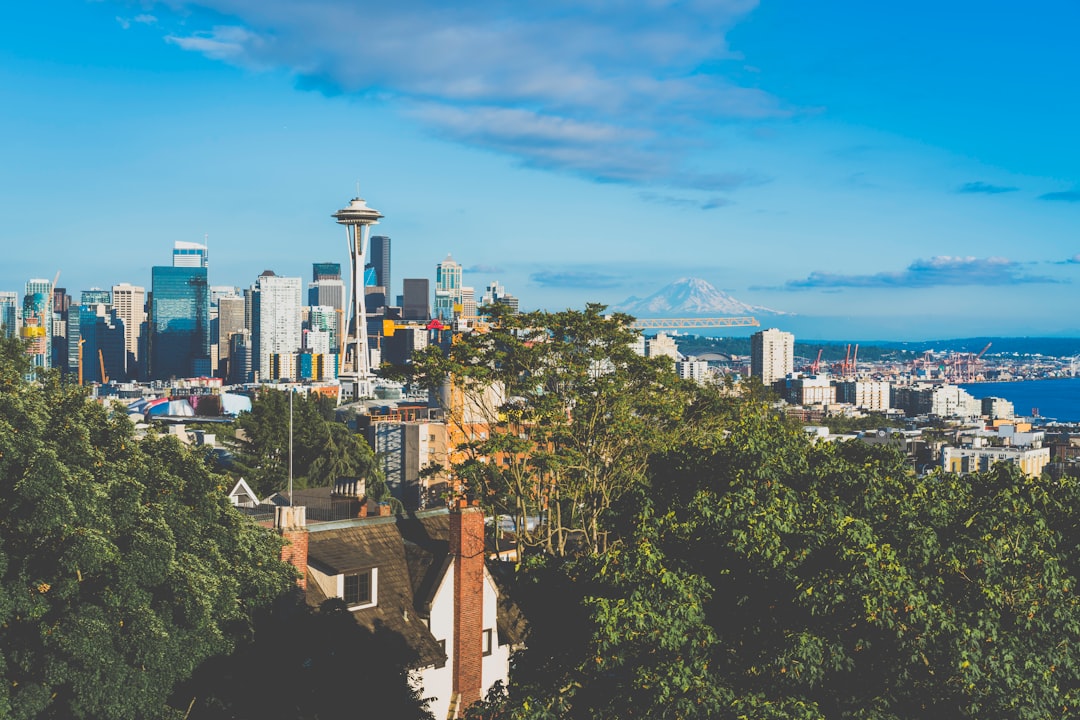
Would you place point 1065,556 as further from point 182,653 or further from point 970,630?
point 182,653

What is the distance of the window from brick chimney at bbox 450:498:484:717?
6.66 ft

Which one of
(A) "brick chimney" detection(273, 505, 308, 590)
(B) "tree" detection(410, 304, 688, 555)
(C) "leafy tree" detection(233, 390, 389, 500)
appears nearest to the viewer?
(A) "brick chimney" detection(273, 505, 308, 590)

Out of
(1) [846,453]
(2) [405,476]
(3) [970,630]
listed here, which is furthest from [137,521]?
(2) [405,476]

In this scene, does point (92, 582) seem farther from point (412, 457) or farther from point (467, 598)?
point (412, 457)

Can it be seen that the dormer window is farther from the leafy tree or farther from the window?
the leafy tree

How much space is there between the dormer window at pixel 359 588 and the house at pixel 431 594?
2 centimetres

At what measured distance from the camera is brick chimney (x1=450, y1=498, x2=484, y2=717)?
2831cm

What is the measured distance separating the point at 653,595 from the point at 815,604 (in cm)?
198

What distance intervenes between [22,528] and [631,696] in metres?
8.98

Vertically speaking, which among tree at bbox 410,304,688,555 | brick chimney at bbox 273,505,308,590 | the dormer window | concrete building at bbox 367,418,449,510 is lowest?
concrete building at bbox 367,418,449,510

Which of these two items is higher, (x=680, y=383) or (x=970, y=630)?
(x=680, y=383)

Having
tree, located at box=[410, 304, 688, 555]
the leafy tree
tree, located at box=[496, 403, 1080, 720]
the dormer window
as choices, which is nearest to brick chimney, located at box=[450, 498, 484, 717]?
tree, located at box=[410, 304, 688, 555]

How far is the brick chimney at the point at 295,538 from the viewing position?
24.5 meters

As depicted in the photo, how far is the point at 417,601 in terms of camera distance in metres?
28.3
